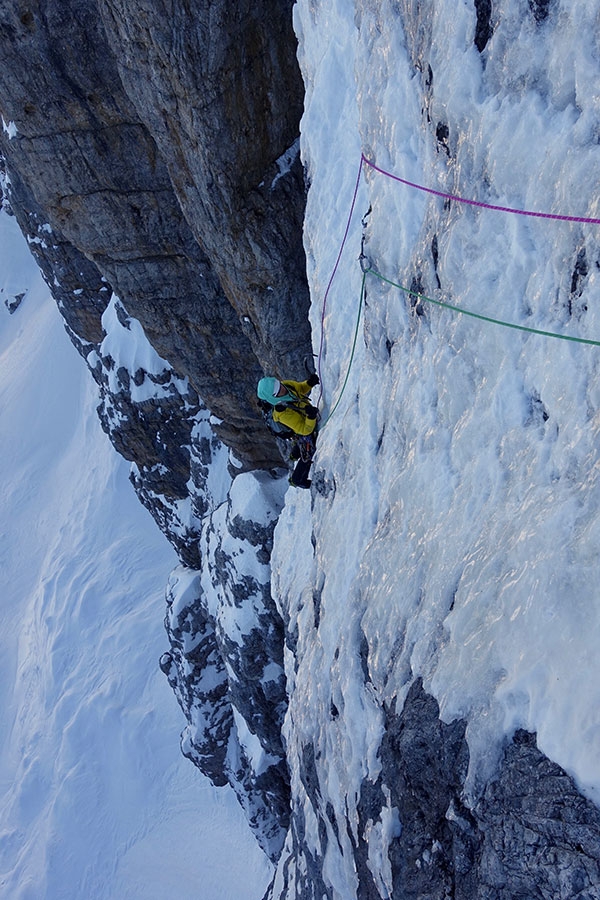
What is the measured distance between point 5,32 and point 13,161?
2.07 m

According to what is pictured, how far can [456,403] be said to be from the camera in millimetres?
4219

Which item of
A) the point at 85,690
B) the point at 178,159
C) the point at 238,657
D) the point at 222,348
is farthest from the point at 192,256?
the point at 85,690

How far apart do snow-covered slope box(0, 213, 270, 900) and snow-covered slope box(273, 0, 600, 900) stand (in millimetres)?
15400

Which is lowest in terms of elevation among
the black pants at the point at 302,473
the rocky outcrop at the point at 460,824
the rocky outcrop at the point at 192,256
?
the rocky outcrop at the point at 460,824

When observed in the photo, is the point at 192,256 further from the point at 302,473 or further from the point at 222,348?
the point at 302,473

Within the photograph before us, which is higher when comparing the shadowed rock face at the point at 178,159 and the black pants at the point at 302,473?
the shadowed rock face at the point at 178,159

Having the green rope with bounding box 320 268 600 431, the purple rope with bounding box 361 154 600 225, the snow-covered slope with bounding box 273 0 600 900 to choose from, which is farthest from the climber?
the purple rope with bounding box 361 154 600 225

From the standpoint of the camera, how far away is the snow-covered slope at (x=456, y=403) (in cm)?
305

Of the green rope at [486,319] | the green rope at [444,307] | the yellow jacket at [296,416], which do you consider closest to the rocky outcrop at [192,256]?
the yellow jacket at [296,416]

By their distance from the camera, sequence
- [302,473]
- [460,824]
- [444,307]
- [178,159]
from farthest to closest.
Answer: [178,159]
[302,473]
[444,307]
[460,824]

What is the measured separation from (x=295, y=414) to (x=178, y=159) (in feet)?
13.3

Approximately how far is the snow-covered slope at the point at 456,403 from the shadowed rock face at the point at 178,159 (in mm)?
1396

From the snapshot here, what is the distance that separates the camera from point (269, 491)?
12.6m

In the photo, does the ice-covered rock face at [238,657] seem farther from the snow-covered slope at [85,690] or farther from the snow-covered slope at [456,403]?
the snow-covered slope at [456,403]
